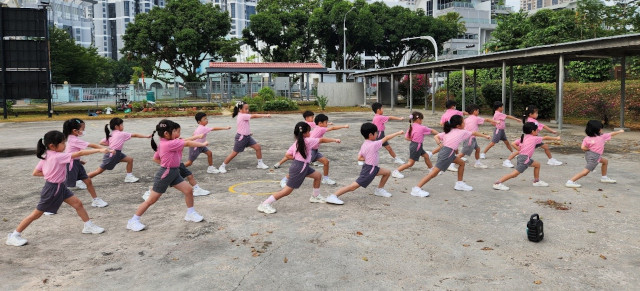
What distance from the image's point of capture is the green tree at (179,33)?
49219 mm

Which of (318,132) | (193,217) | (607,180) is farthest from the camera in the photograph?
(607,180)

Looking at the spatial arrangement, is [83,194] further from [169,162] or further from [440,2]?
[440,2]

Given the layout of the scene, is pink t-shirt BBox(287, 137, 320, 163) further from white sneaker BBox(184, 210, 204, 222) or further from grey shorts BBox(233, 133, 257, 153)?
grey shorts BBox(233, 133, 257, 153)

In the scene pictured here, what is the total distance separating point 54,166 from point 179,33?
46082 mm

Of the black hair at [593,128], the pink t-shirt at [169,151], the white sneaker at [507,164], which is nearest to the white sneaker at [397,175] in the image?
the white sneaker at [507,164]

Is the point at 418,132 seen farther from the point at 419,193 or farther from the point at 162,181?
the point at 162,181

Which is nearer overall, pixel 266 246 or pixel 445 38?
pixel 266 246

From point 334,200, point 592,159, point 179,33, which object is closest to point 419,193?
point 334,200

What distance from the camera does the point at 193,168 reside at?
37.0 ft

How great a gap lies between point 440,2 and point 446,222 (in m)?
88.8

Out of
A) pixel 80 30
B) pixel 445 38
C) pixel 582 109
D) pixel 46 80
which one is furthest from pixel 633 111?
pixel 80 30

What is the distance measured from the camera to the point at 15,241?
586 centimetres

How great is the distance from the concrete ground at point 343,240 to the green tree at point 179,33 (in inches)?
1664

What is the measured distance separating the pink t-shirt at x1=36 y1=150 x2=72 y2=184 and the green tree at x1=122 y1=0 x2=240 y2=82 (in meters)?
45.3
